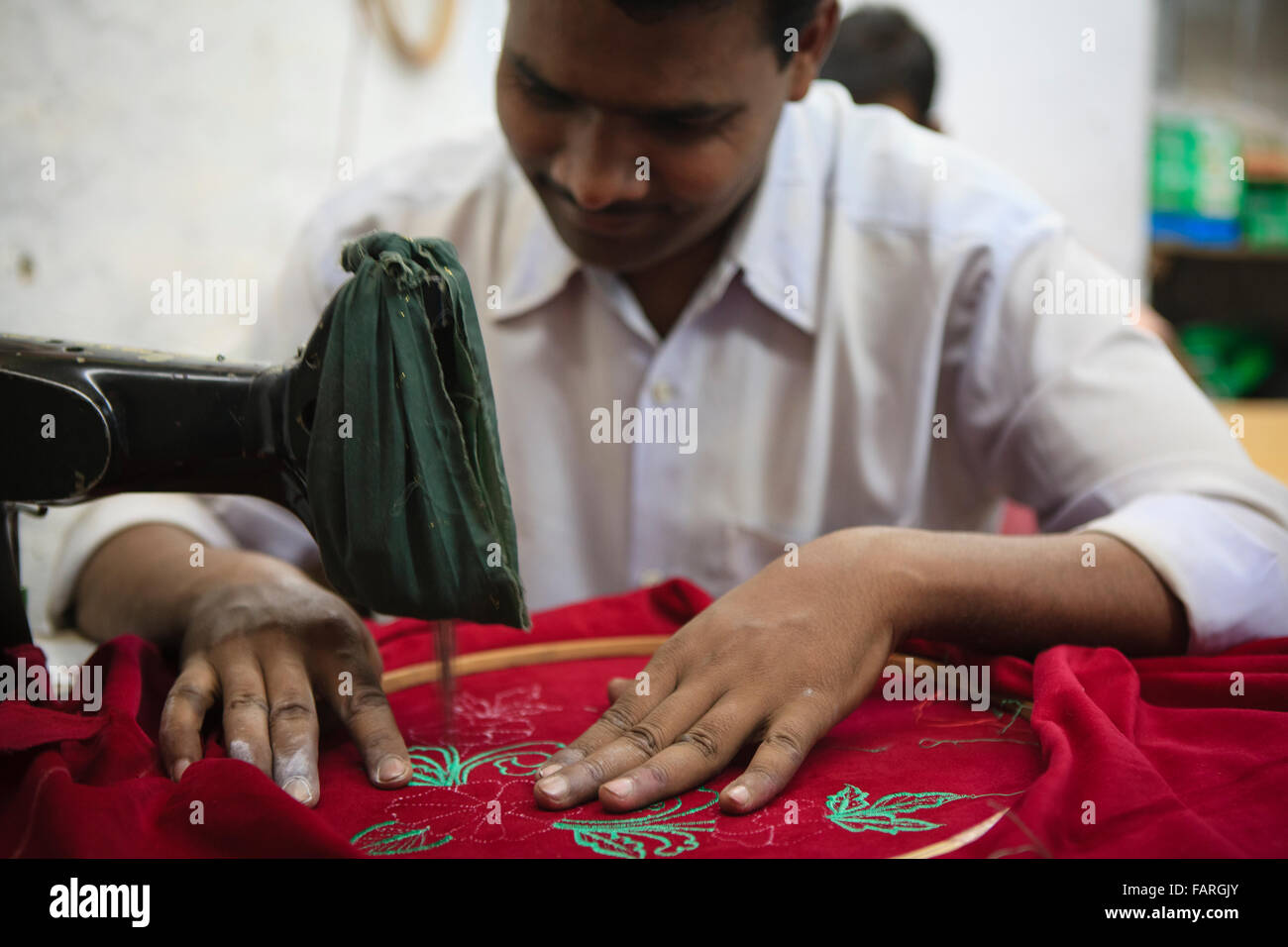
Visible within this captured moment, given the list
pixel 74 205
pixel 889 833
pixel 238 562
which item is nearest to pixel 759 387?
pixel 238 562

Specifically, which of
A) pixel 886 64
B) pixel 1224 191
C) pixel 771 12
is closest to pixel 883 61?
pixel 886 64

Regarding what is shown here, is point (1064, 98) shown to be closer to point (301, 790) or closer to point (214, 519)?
point (214, 519)

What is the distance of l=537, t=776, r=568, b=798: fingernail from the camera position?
698 mm

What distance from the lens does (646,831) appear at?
2.19ft

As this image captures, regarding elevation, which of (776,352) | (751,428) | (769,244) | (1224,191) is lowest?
(751,428)

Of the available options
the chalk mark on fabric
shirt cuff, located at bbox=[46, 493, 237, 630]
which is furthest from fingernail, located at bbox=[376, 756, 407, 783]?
shirt cuff, located at bbox=[46, 493, 237, 630]

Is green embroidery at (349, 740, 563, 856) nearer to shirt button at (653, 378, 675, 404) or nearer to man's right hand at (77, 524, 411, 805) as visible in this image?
man's right hand at (77, 524, 411, 805)

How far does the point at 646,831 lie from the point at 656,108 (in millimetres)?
680

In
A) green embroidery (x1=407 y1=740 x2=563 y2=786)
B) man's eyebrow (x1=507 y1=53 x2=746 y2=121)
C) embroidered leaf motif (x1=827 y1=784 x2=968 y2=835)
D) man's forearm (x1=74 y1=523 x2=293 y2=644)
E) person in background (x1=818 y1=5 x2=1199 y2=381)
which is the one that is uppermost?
person in background (x1=818 y1=5 x2=1199 y2=381)

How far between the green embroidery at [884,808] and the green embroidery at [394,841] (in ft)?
0.82

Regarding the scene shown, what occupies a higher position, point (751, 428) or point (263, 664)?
point (751, 428)

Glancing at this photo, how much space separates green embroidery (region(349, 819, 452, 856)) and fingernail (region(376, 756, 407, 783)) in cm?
6

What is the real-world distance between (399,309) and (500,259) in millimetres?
828
